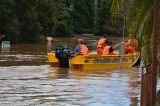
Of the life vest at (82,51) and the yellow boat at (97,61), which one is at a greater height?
the life vest at (82,51)

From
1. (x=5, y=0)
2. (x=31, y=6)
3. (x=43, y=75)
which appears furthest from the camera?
(x=31, y=6)

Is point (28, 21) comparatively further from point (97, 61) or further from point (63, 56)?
point (97, 61)

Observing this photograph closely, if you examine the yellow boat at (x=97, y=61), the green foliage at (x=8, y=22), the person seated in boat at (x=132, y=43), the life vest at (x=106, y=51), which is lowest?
the yellow boat at (x=97, y=61)

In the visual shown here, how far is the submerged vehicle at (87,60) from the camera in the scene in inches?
930

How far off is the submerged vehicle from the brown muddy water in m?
0.61

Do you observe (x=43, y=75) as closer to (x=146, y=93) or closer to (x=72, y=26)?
(x=146, y=93)

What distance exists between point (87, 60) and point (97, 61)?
0.59 m

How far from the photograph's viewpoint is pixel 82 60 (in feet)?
77.6

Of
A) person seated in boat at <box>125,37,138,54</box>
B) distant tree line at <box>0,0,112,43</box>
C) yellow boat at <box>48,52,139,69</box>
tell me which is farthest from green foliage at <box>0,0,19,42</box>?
yellow boat at <box>48,52,139,69</box>

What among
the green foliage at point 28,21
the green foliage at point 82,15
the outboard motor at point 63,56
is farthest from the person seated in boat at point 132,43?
the green foliage at point 82,15

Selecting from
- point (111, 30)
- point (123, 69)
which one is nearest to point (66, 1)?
point (111, 30)

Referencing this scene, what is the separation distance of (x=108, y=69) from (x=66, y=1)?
8411cm

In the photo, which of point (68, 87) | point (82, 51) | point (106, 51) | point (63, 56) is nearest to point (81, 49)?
point (82, 51)

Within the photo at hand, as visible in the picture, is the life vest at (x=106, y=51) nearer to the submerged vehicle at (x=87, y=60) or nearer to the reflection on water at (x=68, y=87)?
the submerged vehicle at (x=87, y=60)
